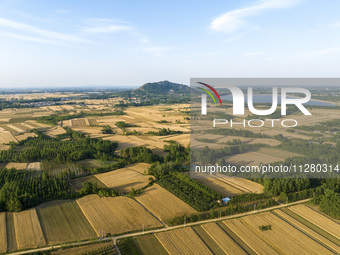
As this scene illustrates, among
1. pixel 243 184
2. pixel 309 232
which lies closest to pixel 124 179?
pixel 243 184

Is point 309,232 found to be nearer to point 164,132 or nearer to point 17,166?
point 17,166

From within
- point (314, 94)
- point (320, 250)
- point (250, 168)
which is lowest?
point (320, 250)

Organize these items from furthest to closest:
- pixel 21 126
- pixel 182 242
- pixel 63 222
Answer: pixel 21 126 → pixel 63 222 → pixel 182 242

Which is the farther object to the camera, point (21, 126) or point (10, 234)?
point (21, 126)

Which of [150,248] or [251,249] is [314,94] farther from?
[150,248]

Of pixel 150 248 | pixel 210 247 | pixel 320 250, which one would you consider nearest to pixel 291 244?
pixel 320 250
